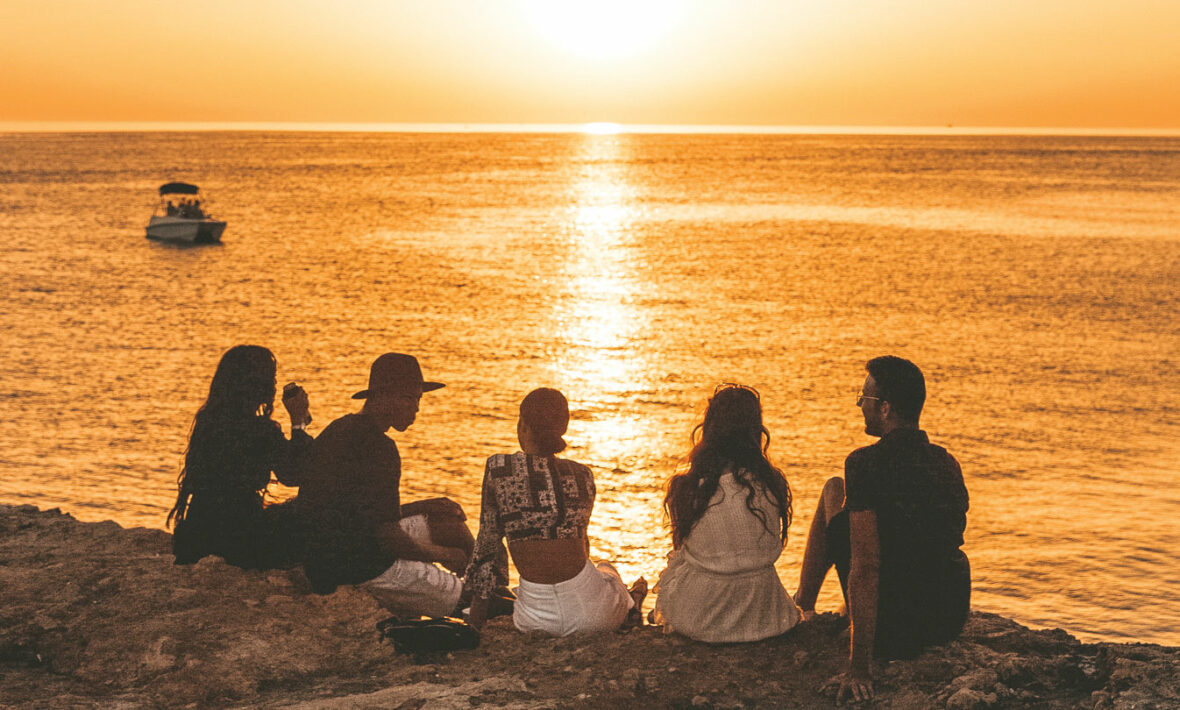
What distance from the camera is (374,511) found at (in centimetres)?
536

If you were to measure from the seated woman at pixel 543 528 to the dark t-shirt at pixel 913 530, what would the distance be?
1373 mm

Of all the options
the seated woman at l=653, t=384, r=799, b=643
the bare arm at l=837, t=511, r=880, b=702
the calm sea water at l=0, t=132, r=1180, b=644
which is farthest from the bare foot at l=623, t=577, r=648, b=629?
the bare arm at l=837, t=511, r=880, b=702

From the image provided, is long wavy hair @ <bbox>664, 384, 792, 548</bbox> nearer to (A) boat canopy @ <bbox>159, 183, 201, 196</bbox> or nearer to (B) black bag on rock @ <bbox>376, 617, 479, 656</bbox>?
(B) black bag on rock @ <bbox>376, 617, 479, 656</bbox>

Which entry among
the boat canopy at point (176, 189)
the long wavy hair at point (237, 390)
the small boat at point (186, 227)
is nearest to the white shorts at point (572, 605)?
the long wavy hair at point (237, 390)

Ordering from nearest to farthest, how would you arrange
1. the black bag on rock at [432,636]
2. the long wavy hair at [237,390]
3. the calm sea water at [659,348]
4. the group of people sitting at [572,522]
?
1. the group of people sitting at [572,522]
2. the black bag on rock at [432,636]
3. the long wavy hair at [237,390]
4. the calm sea water at [659,348]

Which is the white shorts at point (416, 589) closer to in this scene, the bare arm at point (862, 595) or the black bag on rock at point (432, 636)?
the black bag on rock at point (432, 636)

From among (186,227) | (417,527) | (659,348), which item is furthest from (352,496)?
(186,227)

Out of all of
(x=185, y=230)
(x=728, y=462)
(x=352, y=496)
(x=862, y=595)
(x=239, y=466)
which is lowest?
(x=862, y=595)

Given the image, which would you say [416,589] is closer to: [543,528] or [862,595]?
[543,528]

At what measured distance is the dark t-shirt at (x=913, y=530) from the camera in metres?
4.40

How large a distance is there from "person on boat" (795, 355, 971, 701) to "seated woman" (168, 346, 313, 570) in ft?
9.86

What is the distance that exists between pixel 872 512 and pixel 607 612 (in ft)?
5.35

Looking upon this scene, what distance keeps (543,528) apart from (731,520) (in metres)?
0.93

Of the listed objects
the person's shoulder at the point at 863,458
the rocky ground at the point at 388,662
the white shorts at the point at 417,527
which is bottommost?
the rocky ground at the point at 388,662
